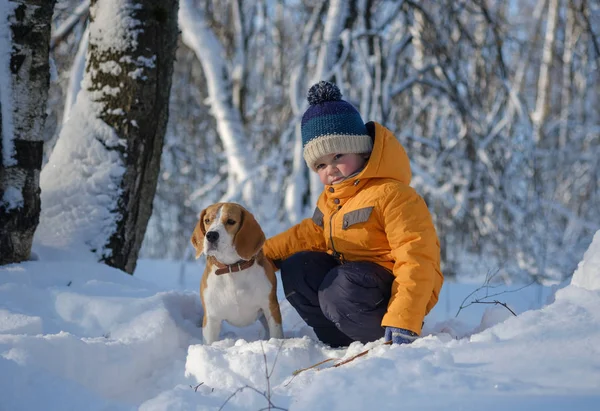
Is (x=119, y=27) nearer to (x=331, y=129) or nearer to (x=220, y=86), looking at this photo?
(x=331, y=129)

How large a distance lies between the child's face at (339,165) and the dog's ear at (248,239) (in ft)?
1.40

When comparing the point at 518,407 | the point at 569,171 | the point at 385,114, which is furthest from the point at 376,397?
the point at 569,171

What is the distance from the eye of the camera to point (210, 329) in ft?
8.67

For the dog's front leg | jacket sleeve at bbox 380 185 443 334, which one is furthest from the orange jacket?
the dog's front leg

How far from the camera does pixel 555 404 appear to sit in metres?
1.33

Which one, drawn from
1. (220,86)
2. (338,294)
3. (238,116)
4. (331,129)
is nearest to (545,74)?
(238,116)

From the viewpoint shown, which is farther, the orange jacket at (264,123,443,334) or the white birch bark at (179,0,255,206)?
the white birch bark at (179,0,255,206)

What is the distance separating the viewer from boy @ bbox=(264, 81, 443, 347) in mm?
2305

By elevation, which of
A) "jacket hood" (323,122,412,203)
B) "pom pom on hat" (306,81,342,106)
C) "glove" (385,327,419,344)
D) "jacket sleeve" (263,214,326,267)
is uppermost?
"pom pom on hat" (306,81,342,106)

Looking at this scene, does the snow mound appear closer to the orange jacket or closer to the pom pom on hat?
the orange jacket

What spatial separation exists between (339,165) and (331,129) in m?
0.18

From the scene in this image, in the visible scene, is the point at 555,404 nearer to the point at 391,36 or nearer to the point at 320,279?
the point at 320,279

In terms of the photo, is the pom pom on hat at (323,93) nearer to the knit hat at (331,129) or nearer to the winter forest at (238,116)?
the knit hat at (331,129)

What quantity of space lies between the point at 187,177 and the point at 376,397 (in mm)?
9099
